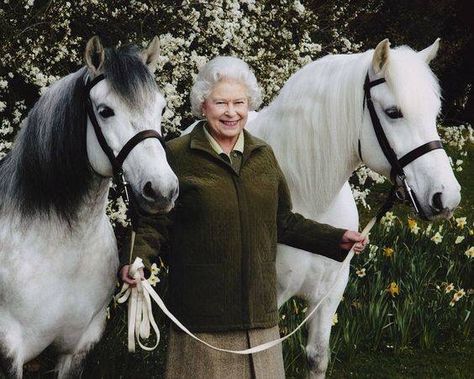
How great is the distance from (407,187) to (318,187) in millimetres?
500

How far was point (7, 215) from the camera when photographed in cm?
326

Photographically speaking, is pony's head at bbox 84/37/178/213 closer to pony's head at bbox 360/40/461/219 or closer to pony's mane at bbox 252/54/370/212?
pony's mane at bbox 252/54/370/212

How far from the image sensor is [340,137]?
11.9 ft

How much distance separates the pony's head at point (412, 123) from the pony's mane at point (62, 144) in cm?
104

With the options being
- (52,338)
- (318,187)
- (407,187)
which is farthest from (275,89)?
(52,338)

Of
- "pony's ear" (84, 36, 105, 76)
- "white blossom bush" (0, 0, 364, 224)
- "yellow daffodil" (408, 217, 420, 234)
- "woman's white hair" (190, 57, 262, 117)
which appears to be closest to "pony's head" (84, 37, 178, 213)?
"pony's ear" (84, 36, 105, 76)

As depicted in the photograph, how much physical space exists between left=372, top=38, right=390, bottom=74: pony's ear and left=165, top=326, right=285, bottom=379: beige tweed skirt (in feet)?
4.08

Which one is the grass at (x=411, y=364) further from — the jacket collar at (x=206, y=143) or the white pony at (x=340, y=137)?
the jacket collar at (x=206, y=143)

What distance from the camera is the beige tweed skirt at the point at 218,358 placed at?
9.91 feet

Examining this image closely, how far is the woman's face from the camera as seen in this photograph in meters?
2.99

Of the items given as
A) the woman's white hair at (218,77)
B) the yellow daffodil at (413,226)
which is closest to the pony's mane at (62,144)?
the woman's white hair at (218,77)

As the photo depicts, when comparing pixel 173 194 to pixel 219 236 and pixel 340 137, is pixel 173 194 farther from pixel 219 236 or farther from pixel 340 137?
pixel 340 137

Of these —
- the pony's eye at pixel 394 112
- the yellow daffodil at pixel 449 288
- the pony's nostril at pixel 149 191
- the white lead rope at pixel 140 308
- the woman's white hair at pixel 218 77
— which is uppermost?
the woman's white hair at pixel 218 77

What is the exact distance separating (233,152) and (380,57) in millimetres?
855
